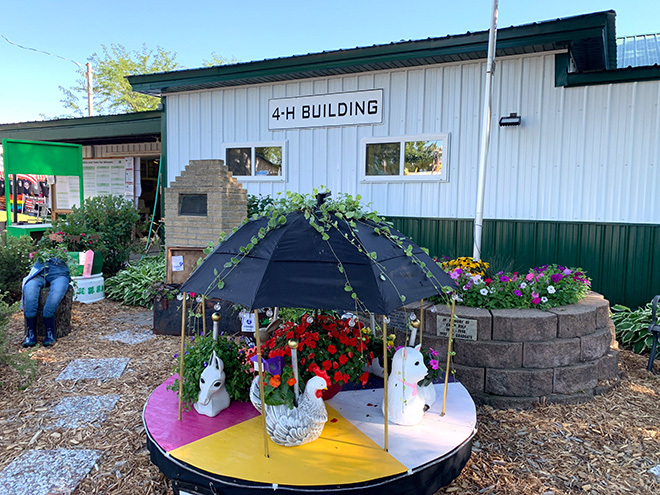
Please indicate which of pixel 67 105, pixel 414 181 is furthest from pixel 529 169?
pixel 67 105

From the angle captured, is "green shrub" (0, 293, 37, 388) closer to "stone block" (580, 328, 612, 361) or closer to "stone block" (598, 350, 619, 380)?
"stone block" (580, 328, 612, 361)

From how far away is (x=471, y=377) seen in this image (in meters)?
4.14

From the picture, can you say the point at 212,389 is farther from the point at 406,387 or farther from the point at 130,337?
the point at 130,337

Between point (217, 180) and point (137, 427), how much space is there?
3.79 meters

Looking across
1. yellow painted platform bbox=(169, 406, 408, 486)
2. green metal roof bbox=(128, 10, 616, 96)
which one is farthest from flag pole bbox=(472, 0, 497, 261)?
yellow painted platform bbox=(169, 406, 408, 486)

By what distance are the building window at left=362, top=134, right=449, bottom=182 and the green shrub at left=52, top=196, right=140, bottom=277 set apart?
4.32 meters

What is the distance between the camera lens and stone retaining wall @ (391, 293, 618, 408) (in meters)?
4.09

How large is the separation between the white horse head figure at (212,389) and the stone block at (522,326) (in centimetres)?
232

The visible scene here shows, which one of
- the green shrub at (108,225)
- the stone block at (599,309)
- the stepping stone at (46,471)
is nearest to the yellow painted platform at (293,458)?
the stepping stone at (46,471)

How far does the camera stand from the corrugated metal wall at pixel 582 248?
6562 mm

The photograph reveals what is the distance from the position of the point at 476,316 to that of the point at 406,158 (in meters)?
4.19

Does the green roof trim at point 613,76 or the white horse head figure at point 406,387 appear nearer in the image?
the white horse head figure at point 406,387

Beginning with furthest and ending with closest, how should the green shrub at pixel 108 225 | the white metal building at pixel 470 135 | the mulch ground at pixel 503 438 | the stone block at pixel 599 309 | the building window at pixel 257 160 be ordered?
the building window at pixel 257 160 < the green shrub at pixel 108 225 < the white metal building at pixel 470 135 < the stone block at pixel 599 309 < the mulch ground at pixel 503 438

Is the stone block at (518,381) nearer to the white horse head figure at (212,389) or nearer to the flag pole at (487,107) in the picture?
the flag pole at (487,107)
